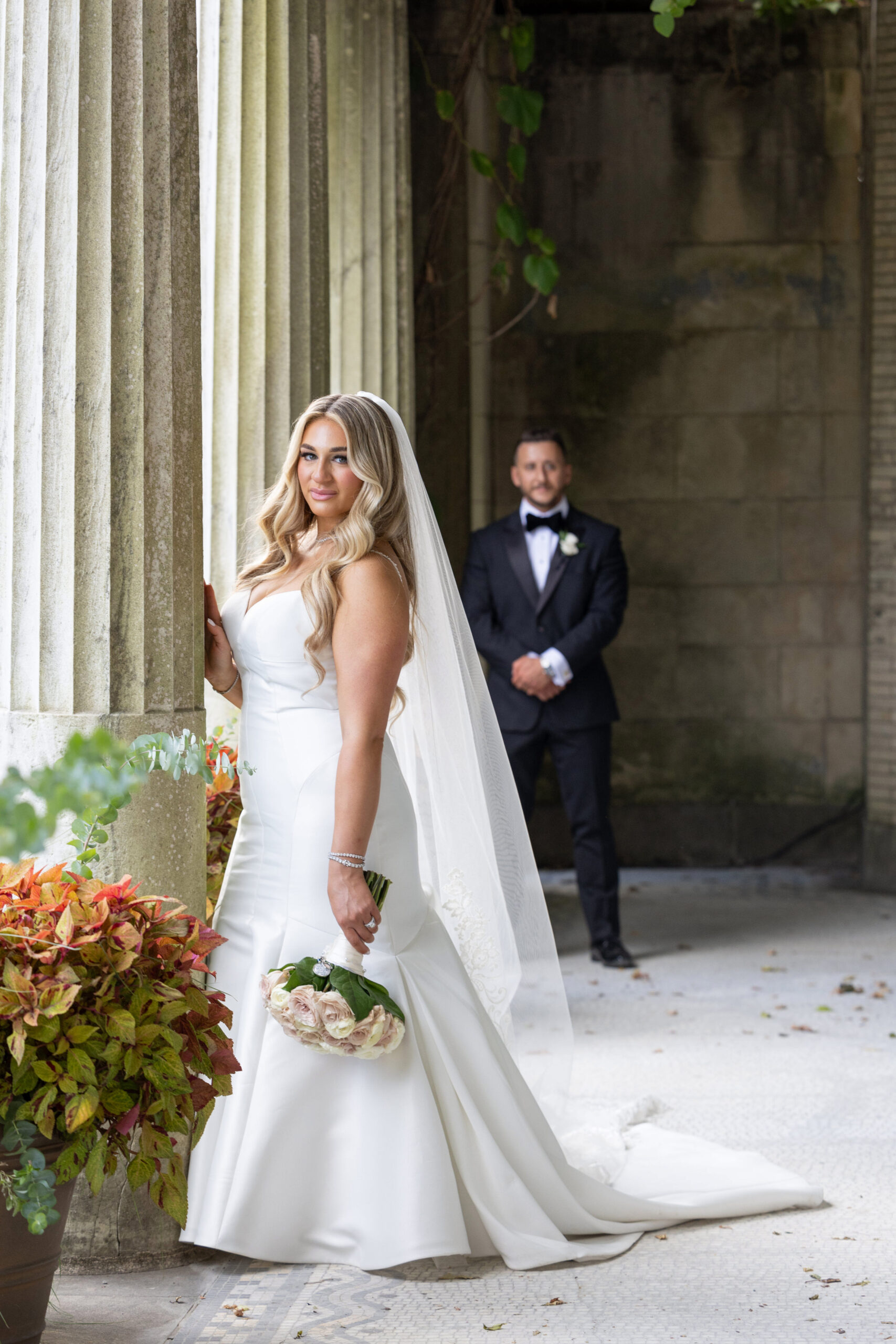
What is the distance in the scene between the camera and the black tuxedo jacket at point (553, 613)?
631 cm

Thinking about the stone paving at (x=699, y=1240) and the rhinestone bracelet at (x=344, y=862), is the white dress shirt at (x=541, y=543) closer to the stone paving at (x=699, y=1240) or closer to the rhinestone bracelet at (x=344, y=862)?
the stone paving at (x=699, y=1240)

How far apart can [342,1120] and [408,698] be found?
0.99 m

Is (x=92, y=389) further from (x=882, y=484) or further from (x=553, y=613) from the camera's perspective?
(x=882, y=484)

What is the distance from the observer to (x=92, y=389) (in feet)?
9.48

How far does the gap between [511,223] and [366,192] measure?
4.44 feet

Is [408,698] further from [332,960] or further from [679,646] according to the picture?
[679,646]

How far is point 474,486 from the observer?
28.3 ft

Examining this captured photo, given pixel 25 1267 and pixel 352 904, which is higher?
pixel 352 904

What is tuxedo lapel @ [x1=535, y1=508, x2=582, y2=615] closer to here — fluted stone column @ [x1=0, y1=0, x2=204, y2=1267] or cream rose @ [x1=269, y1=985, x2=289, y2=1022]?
fluted stone column @ [x1=0, y1=0, x2=204, y2=1267]

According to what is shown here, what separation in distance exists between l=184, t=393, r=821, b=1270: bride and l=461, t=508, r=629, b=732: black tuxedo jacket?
271cm

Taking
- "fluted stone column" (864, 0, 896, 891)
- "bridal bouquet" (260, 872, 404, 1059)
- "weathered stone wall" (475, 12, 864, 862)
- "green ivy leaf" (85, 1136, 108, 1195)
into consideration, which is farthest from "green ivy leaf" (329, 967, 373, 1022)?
"weathered stone wall" (475, 12, 864, 862)

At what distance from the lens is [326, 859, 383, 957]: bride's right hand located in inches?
118

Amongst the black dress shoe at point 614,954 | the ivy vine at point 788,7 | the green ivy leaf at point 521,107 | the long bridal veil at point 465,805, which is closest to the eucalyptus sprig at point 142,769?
the long bridal veil at point 465,805

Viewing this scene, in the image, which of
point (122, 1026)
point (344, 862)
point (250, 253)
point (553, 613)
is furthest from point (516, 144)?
point (122, 1026)
